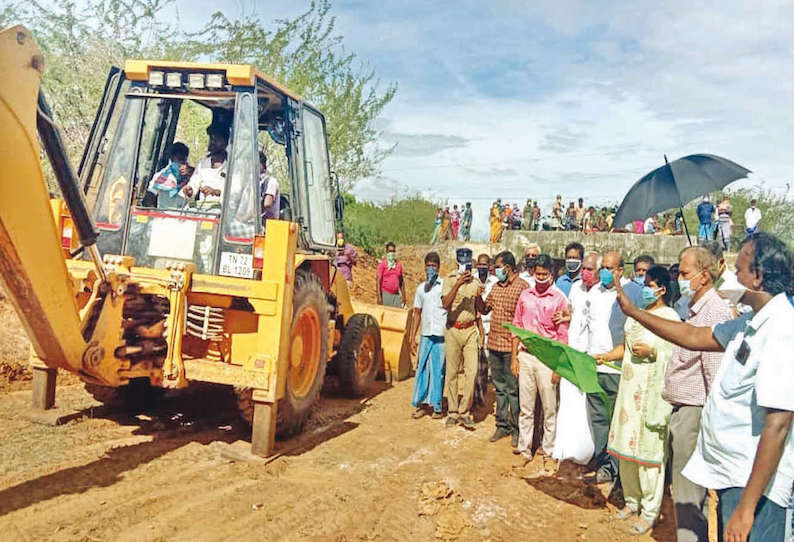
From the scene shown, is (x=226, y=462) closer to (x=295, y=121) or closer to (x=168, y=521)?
(x=168, y=521)

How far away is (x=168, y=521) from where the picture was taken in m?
3.73

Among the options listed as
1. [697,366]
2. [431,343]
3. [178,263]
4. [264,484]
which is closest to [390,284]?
[431,343]

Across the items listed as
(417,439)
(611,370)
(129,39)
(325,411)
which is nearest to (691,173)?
(611,370)

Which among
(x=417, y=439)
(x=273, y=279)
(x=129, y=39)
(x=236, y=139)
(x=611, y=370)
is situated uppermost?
(x=129, y=39)

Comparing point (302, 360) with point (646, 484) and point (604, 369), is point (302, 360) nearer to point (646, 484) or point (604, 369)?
point (604, 369)

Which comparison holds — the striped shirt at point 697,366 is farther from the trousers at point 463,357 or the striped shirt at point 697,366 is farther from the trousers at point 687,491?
the trousers at point 463,357

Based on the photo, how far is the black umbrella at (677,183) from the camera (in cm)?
517

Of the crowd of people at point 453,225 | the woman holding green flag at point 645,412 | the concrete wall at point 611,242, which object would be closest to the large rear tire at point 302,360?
the woman holding green flag at point 645,412

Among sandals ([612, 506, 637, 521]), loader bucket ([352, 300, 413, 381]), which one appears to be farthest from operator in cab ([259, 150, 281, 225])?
sandals ([612, 506, 637, 521])

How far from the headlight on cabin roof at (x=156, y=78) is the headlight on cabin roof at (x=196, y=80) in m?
0.26

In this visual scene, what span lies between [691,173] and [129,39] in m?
11.6

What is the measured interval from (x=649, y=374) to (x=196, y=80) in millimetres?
4061

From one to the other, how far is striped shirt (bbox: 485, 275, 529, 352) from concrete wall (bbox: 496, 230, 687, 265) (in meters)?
12.4

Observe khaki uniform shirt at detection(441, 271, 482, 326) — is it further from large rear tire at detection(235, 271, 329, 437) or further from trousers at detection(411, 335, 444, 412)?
large rear tire at detection(235, 271, 329, 437)
